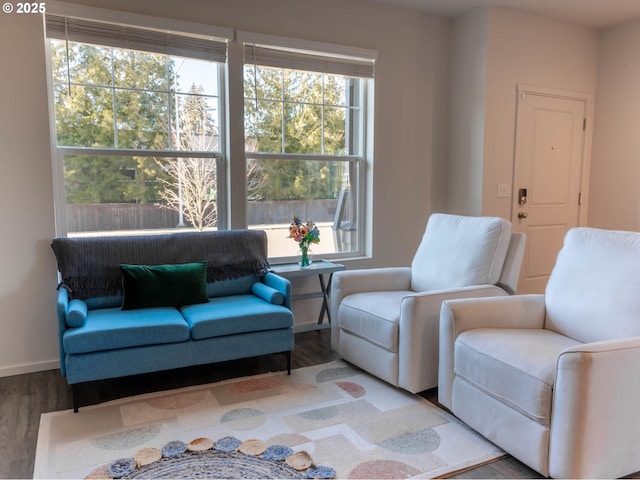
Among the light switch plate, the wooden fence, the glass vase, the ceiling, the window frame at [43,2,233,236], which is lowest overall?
the glass vase

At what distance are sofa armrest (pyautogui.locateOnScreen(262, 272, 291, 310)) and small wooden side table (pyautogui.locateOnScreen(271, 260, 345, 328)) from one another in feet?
0.60

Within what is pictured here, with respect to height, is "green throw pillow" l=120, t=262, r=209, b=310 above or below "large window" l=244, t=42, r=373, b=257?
below

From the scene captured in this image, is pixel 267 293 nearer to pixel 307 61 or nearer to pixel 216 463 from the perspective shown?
pixel 216 463

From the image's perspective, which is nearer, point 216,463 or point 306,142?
point 216,463

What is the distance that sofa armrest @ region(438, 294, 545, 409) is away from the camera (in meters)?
2.40

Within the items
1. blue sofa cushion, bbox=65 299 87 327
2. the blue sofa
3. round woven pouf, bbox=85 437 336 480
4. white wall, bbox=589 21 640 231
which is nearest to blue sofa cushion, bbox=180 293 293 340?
the blue sofa

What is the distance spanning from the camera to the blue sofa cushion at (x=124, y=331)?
2.48m

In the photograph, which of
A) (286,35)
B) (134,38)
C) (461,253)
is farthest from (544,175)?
(134,38)

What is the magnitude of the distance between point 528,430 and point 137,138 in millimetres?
2986

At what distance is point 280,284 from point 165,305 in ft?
2.39

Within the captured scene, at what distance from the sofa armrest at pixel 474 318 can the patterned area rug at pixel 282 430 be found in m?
0.25

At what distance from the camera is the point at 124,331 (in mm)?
2566

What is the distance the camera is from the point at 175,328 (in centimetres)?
268

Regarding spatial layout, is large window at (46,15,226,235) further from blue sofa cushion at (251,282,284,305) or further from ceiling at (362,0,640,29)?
ceiling at (362,0,640,29)
